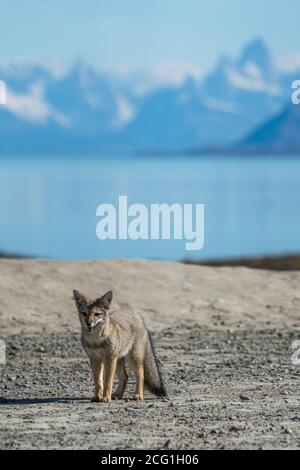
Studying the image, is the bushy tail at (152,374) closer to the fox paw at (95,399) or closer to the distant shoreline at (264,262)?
the fox paw at (95,399)

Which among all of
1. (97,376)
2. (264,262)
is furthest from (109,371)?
(264,262)

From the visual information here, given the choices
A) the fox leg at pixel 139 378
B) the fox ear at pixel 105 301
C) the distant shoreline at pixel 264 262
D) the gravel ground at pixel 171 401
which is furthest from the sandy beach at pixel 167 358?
the distant shoreline at pixel 264 262

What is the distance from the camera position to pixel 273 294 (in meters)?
22.6

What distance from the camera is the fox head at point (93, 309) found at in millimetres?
12156

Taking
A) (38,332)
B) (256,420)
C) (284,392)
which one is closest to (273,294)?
(38,332)

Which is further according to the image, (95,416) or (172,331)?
(172,331)

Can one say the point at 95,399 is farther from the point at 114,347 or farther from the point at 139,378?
the point at 114,347

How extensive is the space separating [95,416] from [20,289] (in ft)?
31.5

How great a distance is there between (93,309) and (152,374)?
3.32 ft

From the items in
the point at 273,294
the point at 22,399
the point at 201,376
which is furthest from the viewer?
the point at 273,294

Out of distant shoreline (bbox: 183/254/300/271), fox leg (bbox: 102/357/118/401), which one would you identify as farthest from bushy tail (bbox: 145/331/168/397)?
distant shoreline (bbox: 183/254/300/271)

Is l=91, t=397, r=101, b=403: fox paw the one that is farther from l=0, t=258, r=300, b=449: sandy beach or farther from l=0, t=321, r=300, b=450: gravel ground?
l=0, t=258, r=300, b=449: sandy beach

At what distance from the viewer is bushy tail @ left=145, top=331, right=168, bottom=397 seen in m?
12.7
